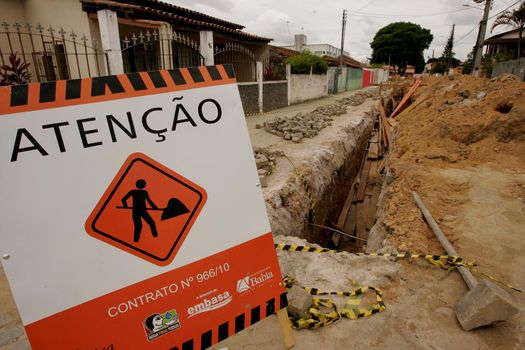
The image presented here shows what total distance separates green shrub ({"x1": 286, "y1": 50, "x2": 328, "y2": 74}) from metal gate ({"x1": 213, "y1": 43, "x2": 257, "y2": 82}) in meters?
3.77

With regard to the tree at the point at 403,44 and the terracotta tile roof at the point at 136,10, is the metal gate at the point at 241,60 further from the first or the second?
the tree at the point at 403,44

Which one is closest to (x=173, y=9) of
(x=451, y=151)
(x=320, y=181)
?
(x=320, y=181)

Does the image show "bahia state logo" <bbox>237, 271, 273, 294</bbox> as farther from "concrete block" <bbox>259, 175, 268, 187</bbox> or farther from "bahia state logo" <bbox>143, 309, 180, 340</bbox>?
"concrete block" <bbox>259, 175, 268, 187</bbox>

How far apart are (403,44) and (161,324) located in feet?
192

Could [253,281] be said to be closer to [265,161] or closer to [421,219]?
[421,219]

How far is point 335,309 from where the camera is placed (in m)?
2.30

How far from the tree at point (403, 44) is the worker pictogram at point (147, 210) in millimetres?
57385

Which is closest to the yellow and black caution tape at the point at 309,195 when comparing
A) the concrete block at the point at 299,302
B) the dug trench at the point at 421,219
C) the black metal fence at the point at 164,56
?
the dug trench at the point at 421,219

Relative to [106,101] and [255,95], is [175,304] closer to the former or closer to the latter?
[106,101]

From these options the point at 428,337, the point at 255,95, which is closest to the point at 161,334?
the point at 428,337

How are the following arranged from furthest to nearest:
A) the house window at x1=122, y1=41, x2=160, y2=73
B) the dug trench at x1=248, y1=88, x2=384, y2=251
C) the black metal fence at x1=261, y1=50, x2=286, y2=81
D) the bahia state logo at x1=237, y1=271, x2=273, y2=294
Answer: the black metal fence at x1=261, y1=50, x2=286, y2=81 → the house window at x1=122, y1=41, x2=160, y2=73 → the dug trench at x1=248, y1=88, x2=384, y2=251 → the bahia state logo at x1=237, y1=271, x2=273, y2=294

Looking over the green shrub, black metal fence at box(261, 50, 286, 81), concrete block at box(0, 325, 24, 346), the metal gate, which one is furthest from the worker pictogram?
the green shrub

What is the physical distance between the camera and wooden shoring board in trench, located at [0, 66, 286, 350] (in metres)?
1.30

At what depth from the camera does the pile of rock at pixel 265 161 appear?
5.19 metres
